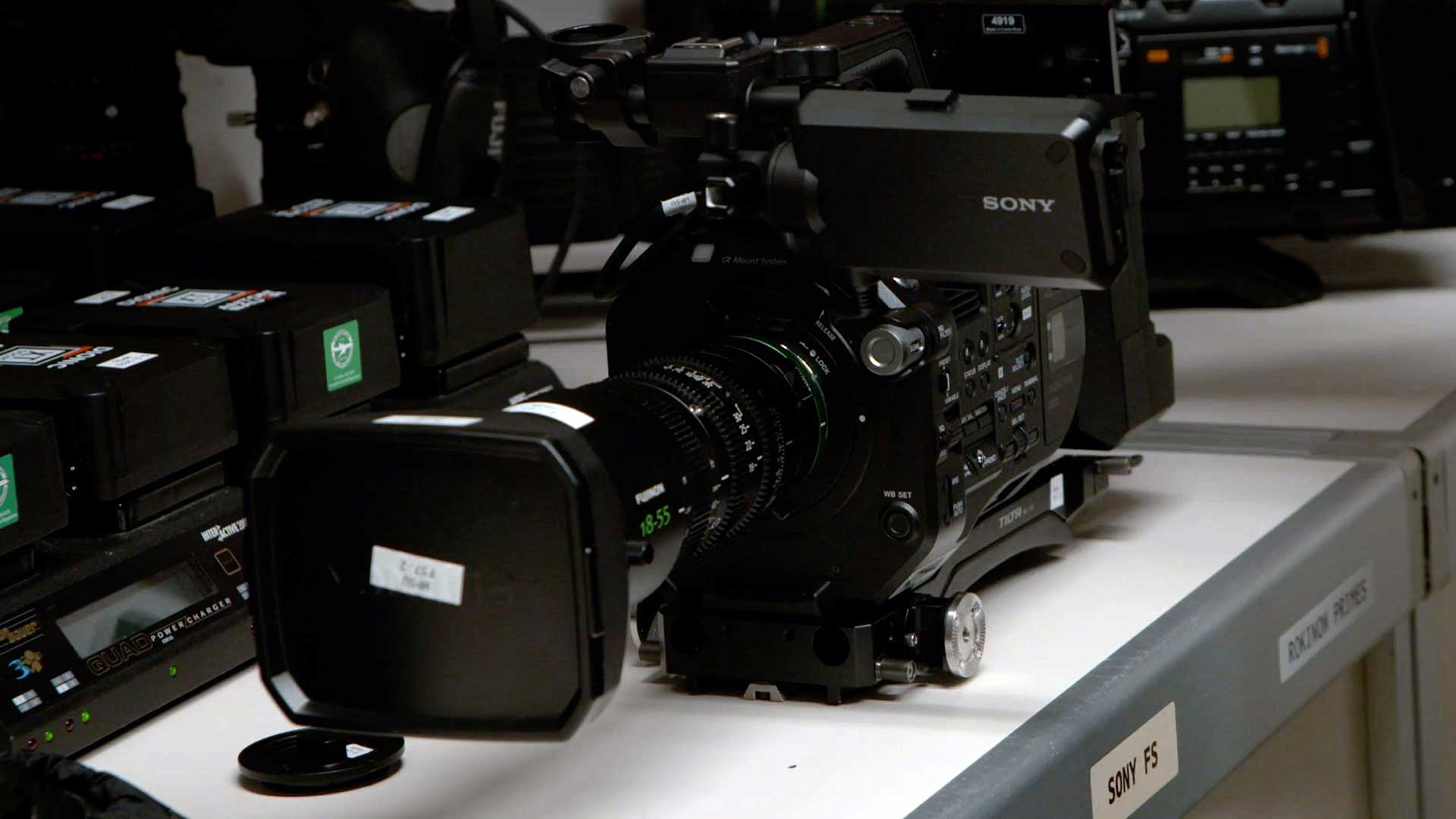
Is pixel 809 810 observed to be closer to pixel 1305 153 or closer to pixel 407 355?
pixel 407 355

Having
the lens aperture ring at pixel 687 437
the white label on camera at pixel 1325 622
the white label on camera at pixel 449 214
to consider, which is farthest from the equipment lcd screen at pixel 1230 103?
the lens aperture ring at pixel 687 437

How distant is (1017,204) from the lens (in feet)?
2.26

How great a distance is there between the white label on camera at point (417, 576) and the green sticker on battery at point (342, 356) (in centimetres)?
39

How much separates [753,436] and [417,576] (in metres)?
0.18

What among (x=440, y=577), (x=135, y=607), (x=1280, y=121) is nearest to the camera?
(x=440, y=577)

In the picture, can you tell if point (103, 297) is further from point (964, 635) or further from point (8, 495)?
point (964, 635)

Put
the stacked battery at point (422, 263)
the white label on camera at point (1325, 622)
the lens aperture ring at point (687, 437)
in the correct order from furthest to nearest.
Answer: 1. the stacked battery at point (422, 263)
2. the white label on camera at point (1325, 622)
3. the lens aperture ring at point (687, 437)

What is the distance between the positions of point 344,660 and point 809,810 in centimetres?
19

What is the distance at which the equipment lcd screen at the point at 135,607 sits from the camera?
869mm

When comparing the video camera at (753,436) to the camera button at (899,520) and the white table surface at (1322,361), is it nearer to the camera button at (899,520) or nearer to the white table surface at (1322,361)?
the camera button at (899,520)

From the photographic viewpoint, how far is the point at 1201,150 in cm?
157

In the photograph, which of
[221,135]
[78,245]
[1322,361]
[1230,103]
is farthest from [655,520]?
[221,135]

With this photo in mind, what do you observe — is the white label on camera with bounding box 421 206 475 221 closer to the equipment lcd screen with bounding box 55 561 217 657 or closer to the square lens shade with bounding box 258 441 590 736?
the equipment lcd screen with bounding box 55 561 217 657

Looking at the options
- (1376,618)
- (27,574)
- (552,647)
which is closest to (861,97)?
(552,647)
